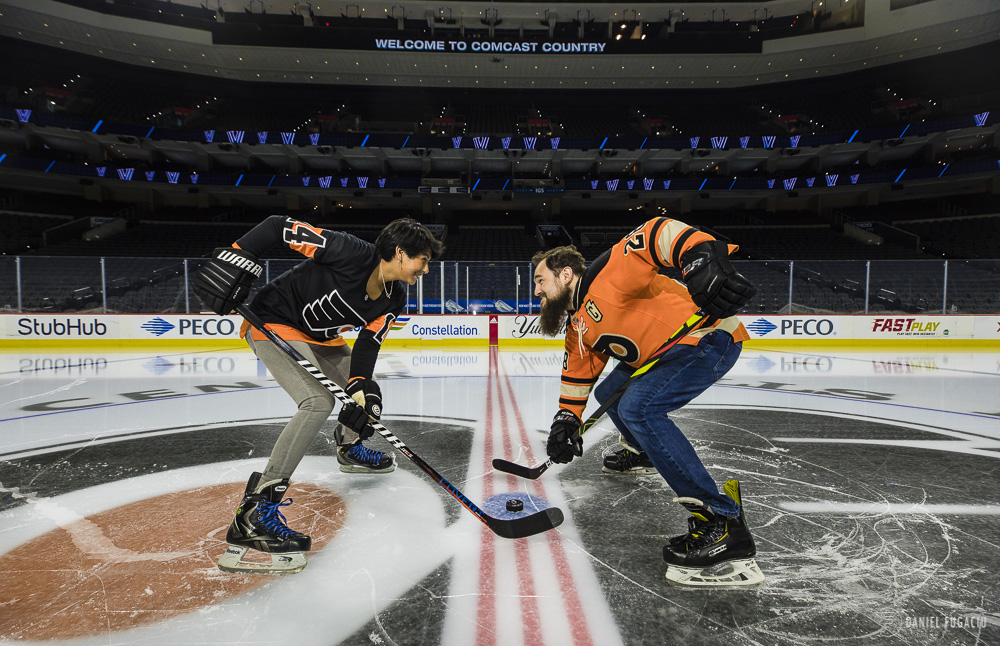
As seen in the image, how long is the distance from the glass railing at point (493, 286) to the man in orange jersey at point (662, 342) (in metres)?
9.13

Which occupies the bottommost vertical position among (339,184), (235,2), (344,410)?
(344,410)

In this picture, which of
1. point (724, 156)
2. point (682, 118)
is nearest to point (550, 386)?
point (724, 156)

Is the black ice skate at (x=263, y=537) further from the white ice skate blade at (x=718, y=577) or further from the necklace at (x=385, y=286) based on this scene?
the white ice skate blade at (x=718, y=577)

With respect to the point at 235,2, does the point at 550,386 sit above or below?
below

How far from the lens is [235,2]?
71.8 ft

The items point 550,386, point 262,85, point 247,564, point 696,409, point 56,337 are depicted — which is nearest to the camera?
point 247,564

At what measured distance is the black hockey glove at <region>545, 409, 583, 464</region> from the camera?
239cm

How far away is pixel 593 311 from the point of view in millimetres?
2369

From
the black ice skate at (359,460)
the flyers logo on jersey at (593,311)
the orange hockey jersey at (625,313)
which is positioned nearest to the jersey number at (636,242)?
the orange hockey jersey at (625,313)

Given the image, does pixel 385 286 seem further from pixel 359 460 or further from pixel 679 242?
pixel 679 242

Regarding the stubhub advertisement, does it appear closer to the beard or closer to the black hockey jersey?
the beard

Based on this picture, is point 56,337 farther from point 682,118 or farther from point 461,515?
point 682,118

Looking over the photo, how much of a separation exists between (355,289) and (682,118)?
28.3 meters

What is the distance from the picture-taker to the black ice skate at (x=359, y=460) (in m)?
3.20
